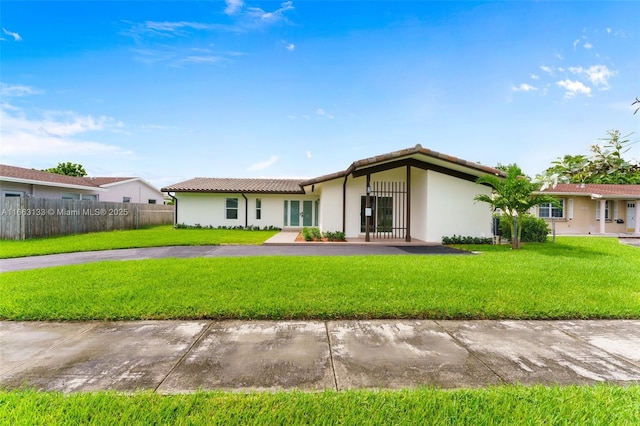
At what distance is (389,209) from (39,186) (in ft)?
67.2

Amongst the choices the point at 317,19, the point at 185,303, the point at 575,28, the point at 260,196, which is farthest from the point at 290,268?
the point at 260,196

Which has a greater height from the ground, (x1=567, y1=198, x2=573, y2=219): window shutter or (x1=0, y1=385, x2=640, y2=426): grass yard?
(x1=567, y1=198, x2=573, y2=219): window shutter

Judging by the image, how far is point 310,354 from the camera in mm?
3240

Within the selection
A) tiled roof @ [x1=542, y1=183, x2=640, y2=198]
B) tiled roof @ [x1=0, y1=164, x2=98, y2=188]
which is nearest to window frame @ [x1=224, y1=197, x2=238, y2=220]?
tiled roof @ [x1=0, y1=164, x2=98, y2=188]

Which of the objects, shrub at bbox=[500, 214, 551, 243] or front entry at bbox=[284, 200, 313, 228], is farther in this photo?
front entry at bbox=[284, 200, 313, 228]

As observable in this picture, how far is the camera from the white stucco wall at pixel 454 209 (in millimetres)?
13219

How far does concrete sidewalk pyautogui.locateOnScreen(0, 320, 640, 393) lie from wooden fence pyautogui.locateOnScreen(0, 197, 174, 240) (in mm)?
12941

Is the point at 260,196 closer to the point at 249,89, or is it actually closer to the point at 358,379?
the point at 249,89

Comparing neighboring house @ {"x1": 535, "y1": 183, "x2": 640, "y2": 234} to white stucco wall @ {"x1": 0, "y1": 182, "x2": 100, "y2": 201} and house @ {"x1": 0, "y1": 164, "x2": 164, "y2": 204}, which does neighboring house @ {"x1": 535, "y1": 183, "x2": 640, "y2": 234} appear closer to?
house @ {"x1": 0, "y1": 164, "x2": 164, "y2": 204}

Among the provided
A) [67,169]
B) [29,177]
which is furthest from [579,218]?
[67,169]

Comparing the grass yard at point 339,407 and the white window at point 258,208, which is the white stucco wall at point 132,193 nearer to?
the white window at point 258,208

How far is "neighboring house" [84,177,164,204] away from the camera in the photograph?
23.5 meters

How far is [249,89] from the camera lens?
1363 centimetres

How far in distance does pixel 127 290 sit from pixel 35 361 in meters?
2.35
